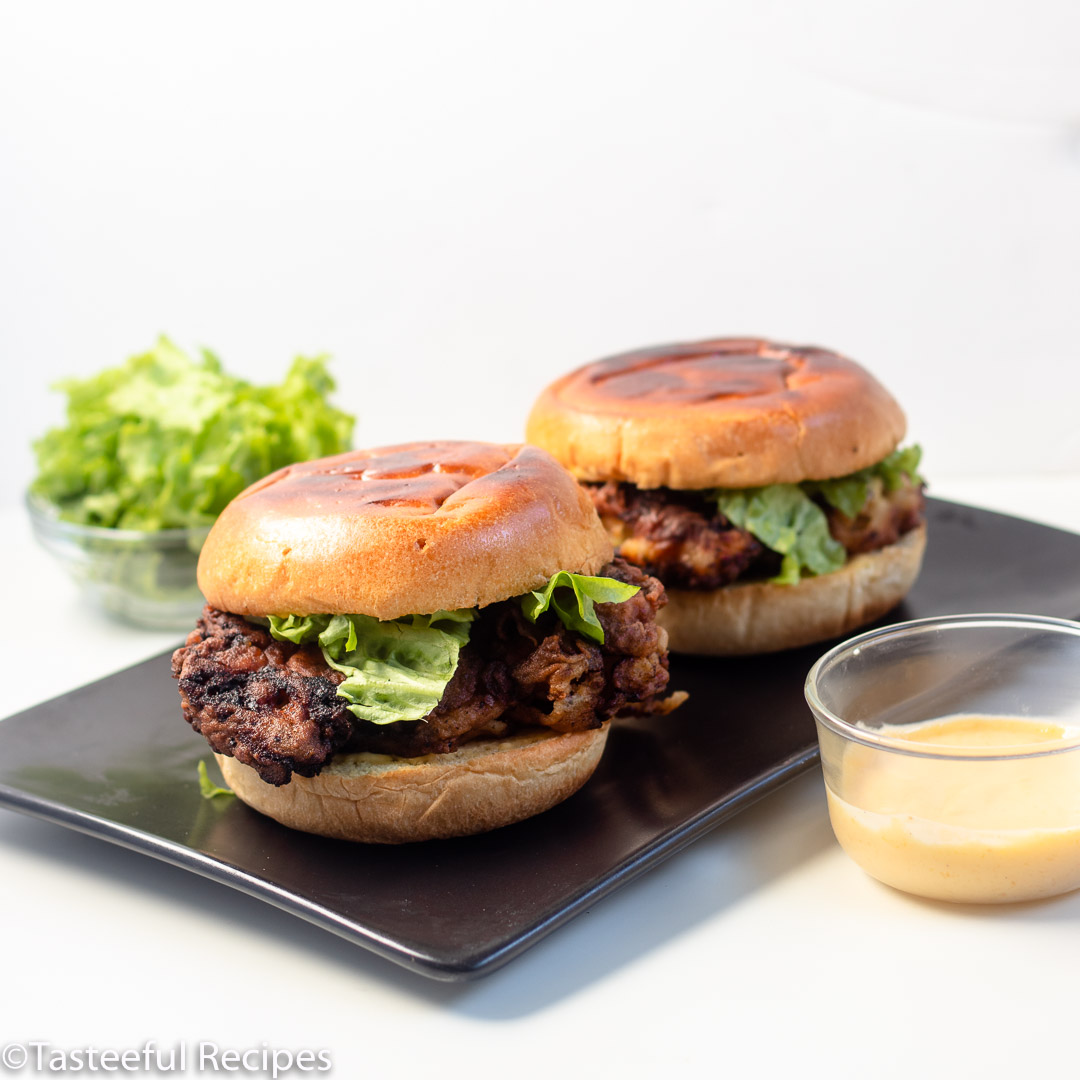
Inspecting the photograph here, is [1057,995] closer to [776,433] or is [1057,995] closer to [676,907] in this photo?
[676,907]

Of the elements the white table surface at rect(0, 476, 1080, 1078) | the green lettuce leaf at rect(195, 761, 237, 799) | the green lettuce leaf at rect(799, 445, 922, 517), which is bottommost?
the white table surface at rect(0, 476, 1080, 1078)

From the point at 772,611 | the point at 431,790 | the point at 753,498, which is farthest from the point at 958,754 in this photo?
the point at 753,498

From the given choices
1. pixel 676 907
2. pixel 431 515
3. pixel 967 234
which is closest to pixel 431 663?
pixel 431 515

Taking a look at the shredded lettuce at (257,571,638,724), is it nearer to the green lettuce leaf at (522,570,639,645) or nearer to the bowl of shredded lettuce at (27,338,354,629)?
the green lettuce leaf at (522,570,639,645)

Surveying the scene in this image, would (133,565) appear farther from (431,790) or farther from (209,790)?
(431,790)

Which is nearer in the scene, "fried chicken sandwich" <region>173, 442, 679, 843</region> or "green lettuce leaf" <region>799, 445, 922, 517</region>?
"fried chicken sandwich" <region>173, 442, 679, 843</region>

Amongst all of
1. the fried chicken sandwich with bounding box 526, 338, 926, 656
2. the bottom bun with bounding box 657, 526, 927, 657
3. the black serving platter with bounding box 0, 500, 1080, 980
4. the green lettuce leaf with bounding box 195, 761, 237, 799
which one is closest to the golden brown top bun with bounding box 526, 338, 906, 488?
the fried chicken sandwich with bounding box 526, 338, 926, 656

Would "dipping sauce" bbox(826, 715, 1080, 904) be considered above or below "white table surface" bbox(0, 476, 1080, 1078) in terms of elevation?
above
